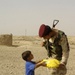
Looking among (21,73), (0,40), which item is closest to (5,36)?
(0,40)

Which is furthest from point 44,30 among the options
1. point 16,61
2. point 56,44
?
point 16,61

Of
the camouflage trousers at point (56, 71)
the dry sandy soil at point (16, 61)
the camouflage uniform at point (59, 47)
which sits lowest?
the dry sandy soil at point (16, 61)

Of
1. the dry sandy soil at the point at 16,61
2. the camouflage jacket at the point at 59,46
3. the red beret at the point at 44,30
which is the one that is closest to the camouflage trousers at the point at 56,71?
the camouflage jacket at the point at 59,46

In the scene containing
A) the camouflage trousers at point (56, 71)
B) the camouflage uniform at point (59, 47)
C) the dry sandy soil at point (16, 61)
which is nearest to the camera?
the camouflage trousers at point (56, 71)

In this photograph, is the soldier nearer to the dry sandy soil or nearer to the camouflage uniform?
the camouflage uniform

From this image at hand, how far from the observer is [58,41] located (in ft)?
18.0

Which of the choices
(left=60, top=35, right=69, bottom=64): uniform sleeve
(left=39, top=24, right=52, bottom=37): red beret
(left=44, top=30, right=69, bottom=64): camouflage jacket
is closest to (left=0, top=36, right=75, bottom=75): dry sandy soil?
(left=44, top=30, right=69, bottom=64): camouflage jacket

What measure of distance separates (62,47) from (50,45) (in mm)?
248

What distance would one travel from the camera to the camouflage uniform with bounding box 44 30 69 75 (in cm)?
539

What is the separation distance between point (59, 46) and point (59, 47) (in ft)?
0.06

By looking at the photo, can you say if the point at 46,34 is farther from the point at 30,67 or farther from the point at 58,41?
the point at 30,67

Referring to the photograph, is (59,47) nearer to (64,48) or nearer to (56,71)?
(64,48)

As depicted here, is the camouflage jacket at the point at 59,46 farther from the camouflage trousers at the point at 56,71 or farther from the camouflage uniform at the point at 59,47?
the camouflage trousers at the point at 56,71

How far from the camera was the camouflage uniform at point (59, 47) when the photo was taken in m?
5.39
